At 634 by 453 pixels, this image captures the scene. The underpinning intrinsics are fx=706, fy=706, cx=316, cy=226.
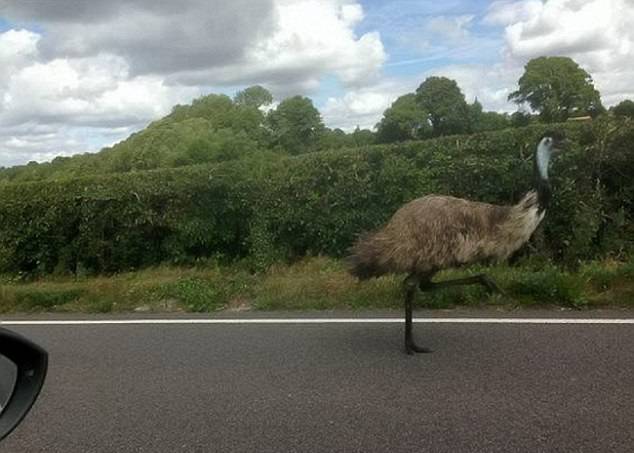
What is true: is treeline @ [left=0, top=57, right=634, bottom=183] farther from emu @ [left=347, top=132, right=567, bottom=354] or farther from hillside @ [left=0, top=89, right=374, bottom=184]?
emu @ [left=347, top=132, right=567, bottom=354]

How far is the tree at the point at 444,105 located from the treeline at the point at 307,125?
0.02m

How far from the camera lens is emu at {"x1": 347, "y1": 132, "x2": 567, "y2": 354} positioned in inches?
257

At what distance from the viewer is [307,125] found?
16641 mm

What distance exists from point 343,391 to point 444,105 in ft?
30.6

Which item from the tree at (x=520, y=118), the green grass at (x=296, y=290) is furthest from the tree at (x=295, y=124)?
the green grass at (x=296, y=290)

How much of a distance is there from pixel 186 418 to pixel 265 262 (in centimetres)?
604

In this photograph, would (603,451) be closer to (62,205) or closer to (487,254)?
(487,254)

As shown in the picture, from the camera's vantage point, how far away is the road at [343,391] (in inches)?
184

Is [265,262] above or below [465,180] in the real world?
below

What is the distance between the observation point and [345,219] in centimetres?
1083

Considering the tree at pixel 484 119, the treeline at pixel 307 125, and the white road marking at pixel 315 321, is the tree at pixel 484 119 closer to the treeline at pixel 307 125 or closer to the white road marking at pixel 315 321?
the treeline at pixel 307 125

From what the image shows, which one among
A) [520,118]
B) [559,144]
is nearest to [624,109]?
[520,118]

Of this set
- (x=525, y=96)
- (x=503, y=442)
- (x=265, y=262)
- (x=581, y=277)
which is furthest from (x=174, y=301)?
(x=525, y=96)

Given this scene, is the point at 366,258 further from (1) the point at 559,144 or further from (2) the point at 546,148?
(1) the point at 559,144
